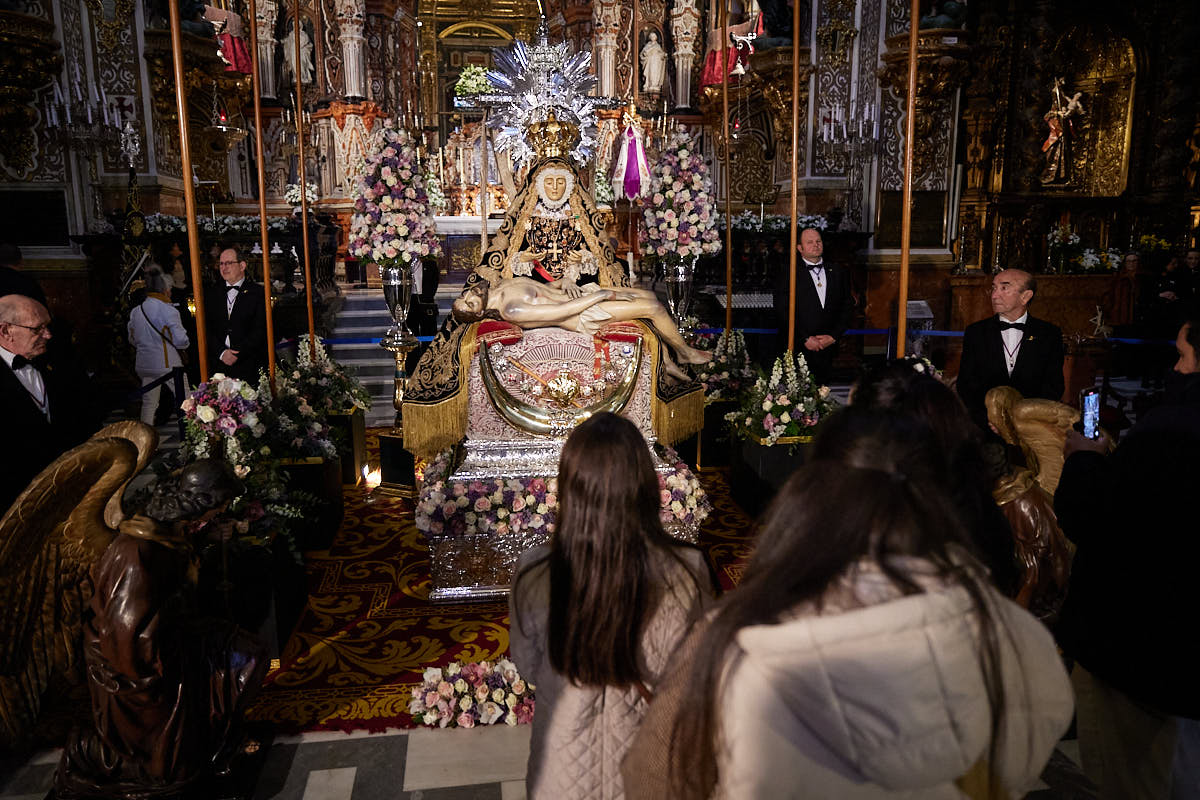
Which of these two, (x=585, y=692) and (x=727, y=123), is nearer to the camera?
(x=585, y=692)

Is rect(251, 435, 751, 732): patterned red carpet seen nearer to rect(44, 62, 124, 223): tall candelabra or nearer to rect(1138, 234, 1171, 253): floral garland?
rect(44, 62, 124, 223): tall candelabra

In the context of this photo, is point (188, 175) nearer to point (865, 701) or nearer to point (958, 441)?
point (958, 441)

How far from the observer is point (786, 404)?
559 cm

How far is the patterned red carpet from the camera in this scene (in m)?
3.57

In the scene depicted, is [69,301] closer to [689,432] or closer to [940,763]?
[689,432]

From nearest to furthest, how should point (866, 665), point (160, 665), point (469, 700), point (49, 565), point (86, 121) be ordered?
1. point (866, 665)
2. point (160, 665)
3. point (49, 565)
4. point (469, 700)
5. point (86, 121)

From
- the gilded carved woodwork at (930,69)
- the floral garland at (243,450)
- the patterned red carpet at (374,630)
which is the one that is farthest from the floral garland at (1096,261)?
the floral garland at (243,450)

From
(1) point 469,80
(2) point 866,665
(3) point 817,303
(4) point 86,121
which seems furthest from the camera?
(1) point 469,80

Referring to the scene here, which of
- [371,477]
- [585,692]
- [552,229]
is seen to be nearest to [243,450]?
[552,229]

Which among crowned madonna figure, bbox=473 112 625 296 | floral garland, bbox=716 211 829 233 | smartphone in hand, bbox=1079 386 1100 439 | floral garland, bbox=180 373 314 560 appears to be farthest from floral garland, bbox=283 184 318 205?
smartphone in hand, bbox=1079 386 1100 439

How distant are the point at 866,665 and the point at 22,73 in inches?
493

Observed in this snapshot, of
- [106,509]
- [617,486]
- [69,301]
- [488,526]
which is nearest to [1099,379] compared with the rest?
[488,526]

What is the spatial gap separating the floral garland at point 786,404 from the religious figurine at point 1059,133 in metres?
10.3

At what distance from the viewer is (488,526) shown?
4492 millimetres
